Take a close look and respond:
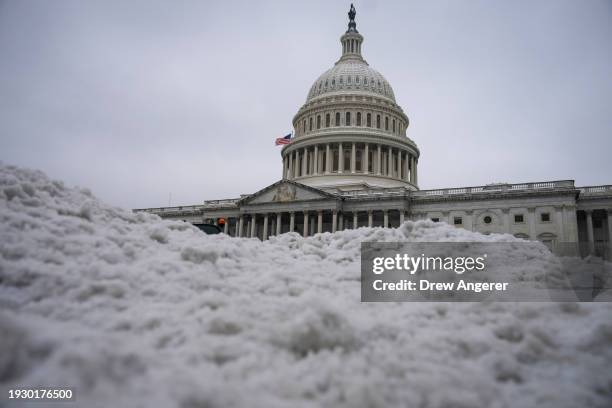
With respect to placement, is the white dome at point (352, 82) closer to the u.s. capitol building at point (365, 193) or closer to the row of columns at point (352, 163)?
the u.s. capitol building at point (365, 193)

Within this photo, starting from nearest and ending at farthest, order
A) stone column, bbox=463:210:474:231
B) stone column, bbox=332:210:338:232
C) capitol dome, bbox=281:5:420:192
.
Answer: stone column, bbox=463:210:474:231 < stone column, bbox=332:210:338:232 < capitol dome, bbox=281:5:420:192

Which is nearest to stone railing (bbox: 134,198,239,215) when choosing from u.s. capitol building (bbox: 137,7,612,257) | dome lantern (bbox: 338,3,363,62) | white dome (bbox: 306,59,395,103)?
u.s. capitol building (bbox: 137,7,612,257)

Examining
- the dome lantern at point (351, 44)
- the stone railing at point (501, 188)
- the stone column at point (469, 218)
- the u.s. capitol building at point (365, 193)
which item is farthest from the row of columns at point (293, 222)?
the dome lantern at point (351, 44)

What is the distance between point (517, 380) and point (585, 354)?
2.88 feet

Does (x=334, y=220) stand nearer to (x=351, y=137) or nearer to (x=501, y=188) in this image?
(x=351, y=137)

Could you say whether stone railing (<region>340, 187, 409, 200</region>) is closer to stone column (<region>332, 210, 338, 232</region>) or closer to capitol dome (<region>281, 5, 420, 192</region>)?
capitol dome (<region>281, 5, 420, 192</region>)

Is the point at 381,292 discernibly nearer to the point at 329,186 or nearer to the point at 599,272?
the point at 599,272

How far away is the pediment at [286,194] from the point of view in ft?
163

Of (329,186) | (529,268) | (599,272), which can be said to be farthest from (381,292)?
(329,186)

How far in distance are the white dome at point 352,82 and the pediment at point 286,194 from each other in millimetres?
21189

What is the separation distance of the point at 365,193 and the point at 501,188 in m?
15.0

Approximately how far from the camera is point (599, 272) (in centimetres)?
679

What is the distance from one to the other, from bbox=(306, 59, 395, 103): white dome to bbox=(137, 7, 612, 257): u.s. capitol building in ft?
0.57

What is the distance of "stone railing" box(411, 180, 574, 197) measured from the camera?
42344 mm
